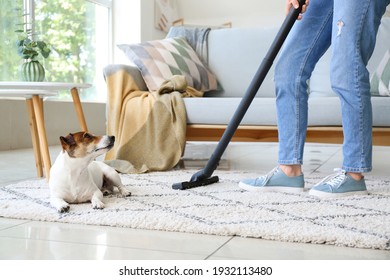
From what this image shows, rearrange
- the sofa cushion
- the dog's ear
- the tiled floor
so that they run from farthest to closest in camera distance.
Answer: the sofa cushion
the dog's ear
the tiled floor

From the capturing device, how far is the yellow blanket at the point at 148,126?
249cm

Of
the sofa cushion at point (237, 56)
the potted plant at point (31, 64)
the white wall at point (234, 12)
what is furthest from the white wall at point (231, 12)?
the potted plant at point (31, 64)

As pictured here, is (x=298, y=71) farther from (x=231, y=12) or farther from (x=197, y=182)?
(x=231, y=12)

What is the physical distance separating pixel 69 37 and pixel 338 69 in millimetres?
3901

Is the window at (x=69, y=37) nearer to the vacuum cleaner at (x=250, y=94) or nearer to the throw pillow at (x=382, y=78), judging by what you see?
the vacuum cleaner at (x=250, y=94)

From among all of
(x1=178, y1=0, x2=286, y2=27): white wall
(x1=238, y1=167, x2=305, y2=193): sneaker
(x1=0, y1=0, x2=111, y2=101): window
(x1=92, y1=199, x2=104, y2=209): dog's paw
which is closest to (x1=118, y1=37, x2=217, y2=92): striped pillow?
(x1=238, y1=167, x2=305, y2=193): sneaker

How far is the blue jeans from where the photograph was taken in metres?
1.58

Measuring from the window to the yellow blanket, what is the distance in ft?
5.93

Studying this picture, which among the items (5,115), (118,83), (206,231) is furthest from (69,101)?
(206,231)

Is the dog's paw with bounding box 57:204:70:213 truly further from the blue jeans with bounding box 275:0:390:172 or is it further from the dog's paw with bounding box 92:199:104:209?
the blue jeans with bounding box 275:0:390:172

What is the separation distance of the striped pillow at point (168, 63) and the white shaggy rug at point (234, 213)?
3.31 feet

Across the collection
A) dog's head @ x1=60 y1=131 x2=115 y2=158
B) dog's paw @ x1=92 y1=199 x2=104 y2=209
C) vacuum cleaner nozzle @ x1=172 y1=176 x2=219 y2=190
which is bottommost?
vacuum cleaner nozzle @ x1=172 y1=176 x2=219 y2=190
